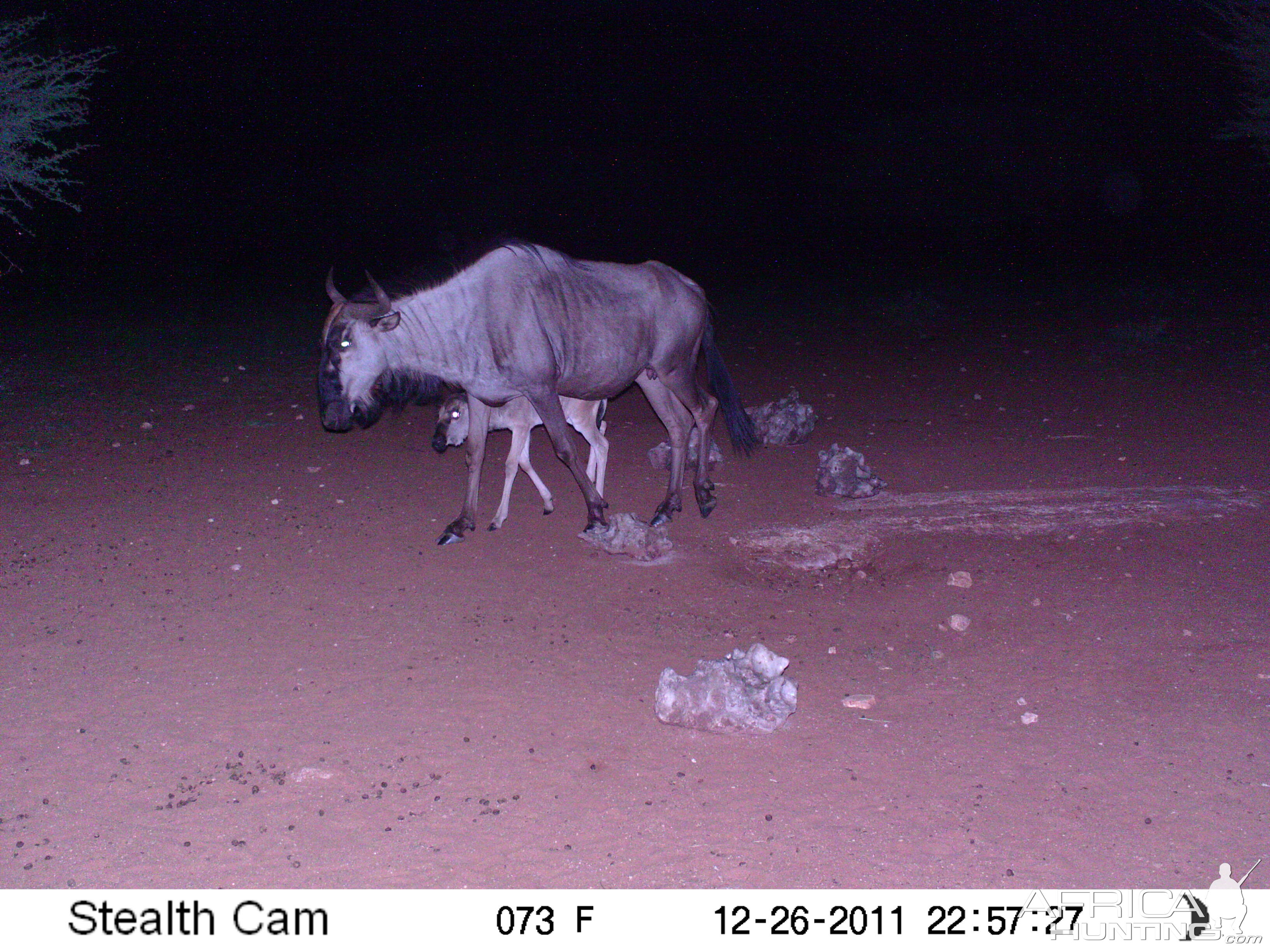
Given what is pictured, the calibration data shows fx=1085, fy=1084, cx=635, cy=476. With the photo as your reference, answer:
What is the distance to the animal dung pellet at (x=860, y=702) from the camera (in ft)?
15.7

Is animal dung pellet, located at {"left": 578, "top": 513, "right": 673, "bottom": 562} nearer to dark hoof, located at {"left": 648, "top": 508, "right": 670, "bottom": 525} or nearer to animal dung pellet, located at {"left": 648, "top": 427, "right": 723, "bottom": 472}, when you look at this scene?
dark hoof, located at {"left": 648, "top": 508, "right": 670, "bottom": 525}

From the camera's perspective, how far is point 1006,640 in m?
5.43

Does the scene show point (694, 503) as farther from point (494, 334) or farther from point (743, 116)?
point (743, 116)

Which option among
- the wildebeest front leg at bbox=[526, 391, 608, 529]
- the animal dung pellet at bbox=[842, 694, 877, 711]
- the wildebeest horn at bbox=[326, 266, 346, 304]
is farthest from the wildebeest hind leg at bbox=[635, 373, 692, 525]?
the animal dung pellet at bbox=[842, 694, 877, 711]

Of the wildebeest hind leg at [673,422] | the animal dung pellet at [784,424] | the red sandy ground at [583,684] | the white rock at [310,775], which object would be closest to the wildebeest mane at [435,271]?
the wildebeest hind leg at [673,422]

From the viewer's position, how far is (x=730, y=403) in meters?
8.39

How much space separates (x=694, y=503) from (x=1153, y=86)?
33.4 m

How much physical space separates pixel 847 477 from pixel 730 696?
11.3ft

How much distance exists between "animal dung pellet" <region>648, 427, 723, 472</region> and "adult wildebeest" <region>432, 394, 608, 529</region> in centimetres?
70

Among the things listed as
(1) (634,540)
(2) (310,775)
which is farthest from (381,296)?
(2) (310,775)

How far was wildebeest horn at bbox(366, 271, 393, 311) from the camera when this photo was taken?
6.54 metres

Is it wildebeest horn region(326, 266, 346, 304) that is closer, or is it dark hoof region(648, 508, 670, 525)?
wildebeest horn region(326, 266, 346, 304)

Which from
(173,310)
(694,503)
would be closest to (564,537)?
(694,503)

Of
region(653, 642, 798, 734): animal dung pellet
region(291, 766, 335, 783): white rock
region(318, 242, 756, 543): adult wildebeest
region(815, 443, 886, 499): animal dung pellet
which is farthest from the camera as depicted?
region(815, 443, 886, 499): animal dung pellet
